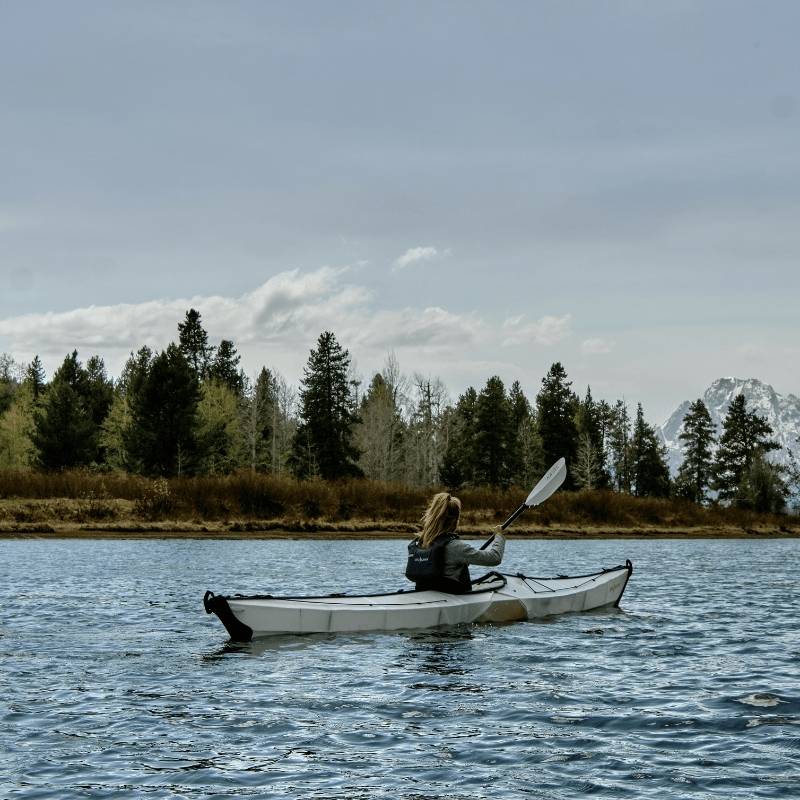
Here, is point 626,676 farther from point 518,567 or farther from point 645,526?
point 645,526

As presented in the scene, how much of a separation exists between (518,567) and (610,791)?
22.4 meters

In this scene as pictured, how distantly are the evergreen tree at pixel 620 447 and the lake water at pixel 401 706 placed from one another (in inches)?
3403

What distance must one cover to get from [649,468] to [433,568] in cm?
8261

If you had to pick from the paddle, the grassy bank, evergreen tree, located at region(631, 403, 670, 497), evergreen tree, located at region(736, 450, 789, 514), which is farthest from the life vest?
evergreen tree, located at region(631, 403, 670, 497)

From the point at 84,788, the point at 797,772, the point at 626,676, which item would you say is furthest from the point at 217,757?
the point at 626,676

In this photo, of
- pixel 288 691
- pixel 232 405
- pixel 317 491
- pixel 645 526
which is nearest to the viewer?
pixel 288 691

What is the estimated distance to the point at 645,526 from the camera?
52.3 meters

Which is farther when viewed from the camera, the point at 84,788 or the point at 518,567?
the point at 518,567

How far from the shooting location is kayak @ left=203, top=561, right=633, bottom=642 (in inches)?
492

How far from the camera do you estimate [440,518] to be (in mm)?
13797

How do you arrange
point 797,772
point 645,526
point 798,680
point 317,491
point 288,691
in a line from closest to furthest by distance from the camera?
point 797,772 → point 288,691 → point 798,680 → point 317,491 → point 645,526

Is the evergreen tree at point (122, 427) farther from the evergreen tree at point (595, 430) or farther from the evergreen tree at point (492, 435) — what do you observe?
the evergreen tree at point (595, 430)

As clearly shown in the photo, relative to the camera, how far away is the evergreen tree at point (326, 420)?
69938 millimetres

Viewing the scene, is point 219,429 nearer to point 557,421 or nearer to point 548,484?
point 557,421
